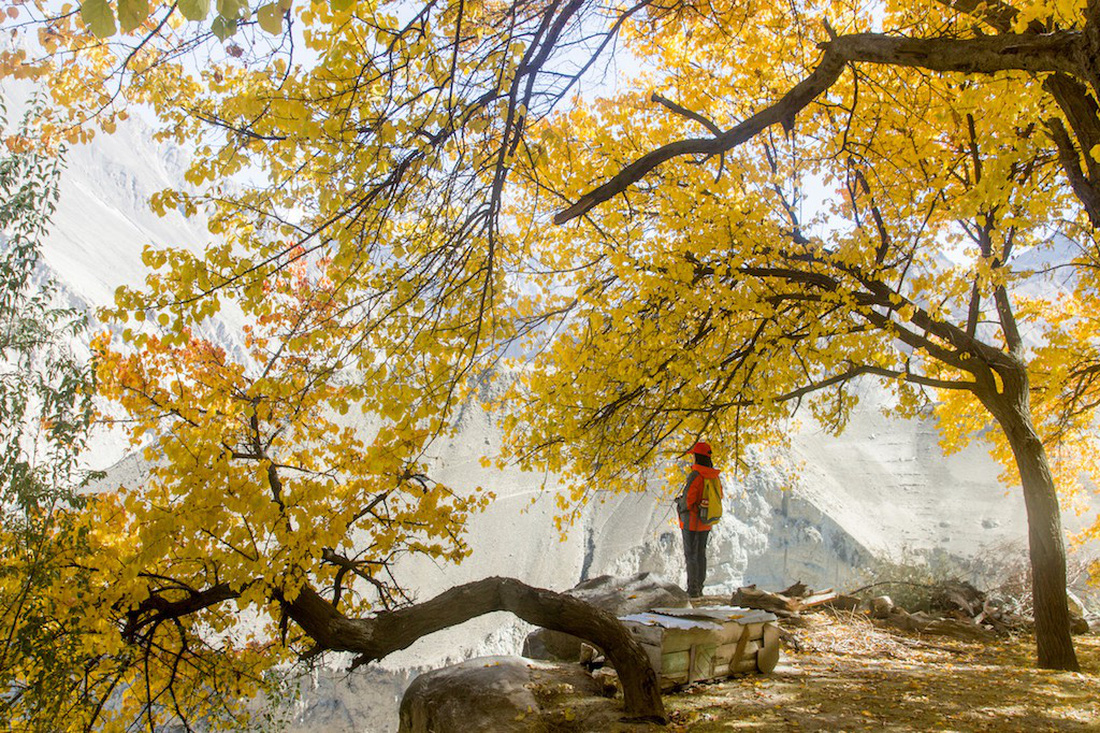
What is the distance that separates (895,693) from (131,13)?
7.31 metres

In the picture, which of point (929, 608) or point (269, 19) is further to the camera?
point (929, 608)

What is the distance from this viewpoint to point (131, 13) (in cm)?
169

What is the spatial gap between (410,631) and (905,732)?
3827 mm

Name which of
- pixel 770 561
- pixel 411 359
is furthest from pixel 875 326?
pixel 770 561

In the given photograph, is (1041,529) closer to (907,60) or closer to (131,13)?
(907,60)

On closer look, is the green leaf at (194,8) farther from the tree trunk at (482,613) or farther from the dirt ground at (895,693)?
the dirt ground at (895,693)

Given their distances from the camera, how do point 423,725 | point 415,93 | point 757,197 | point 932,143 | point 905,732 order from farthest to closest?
point 932,143 → point 757,197 → point 423,725 → point 905,732 → point 415,93

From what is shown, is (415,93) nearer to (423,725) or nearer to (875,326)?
(423,725)

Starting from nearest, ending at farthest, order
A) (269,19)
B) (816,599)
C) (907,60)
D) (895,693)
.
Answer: (269,19)
(907,60)
(895,693)
(816,599)

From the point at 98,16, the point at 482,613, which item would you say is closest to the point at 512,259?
the point at 482,613

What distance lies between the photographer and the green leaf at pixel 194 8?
5.43ft

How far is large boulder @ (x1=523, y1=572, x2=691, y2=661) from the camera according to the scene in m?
7.71

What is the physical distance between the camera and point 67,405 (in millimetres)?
4562

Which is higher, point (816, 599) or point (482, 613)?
point (482, 613)
